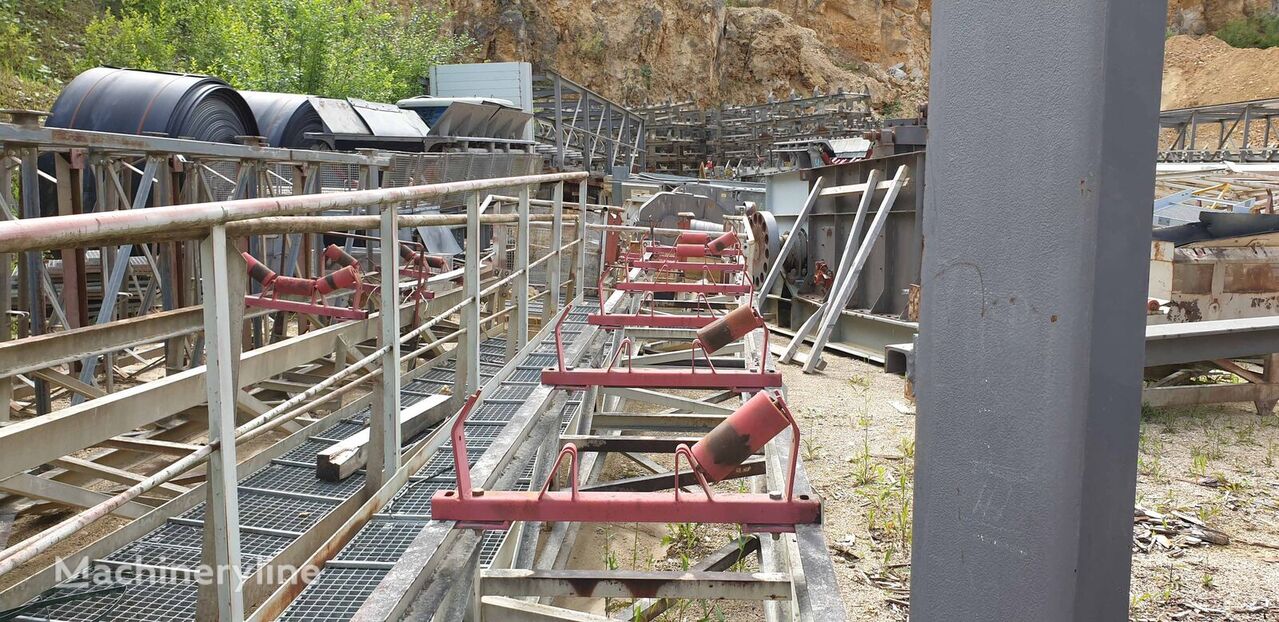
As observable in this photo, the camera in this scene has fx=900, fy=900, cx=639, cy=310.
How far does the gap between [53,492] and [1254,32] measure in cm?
6688

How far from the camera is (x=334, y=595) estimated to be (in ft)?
8.90

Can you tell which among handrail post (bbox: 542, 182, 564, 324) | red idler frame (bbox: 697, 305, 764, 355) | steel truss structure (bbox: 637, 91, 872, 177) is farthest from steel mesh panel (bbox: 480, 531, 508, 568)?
steel truss structure (bbox: 637, 91, 872, 177)

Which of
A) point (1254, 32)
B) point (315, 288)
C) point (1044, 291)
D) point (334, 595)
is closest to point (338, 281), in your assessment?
point (315, 288)

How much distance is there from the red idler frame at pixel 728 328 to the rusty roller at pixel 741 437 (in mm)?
1631

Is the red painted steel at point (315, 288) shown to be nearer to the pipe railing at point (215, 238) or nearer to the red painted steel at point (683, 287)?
the pipe railing at point (215, 238)

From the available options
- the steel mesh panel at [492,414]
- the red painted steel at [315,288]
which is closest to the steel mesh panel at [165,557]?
the steel mesh panel at [492,414]

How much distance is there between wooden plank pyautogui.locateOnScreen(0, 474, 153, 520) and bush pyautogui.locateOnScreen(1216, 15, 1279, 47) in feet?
217

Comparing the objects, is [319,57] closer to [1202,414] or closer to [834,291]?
[834,291]

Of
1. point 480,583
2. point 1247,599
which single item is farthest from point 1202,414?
point 480,583

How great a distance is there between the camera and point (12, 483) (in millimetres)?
3834

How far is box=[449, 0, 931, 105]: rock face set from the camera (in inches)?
1531

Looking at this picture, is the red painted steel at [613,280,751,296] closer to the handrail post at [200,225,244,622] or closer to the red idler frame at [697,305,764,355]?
the red idler frame at [697,305,764,355]

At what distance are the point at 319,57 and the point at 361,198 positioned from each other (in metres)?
23.1

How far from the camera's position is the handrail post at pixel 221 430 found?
2.23 metres
